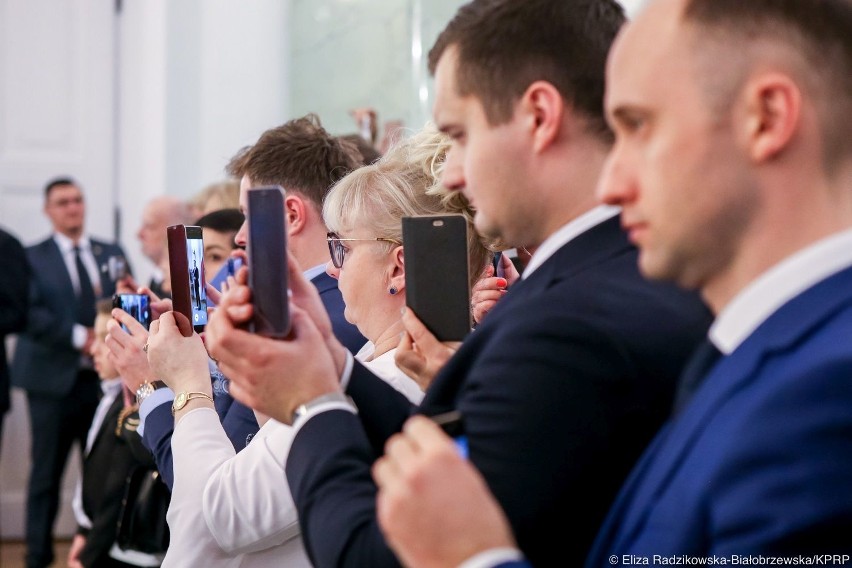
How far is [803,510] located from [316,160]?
1929 millimetres

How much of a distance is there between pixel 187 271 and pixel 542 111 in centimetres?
102

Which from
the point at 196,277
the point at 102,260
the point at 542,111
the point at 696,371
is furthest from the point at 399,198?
the point at 102,260

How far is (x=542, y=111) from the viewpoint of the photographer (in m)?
1.29

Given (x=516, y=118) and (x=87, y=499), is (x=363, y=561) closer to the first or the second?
(x=516, y=118)

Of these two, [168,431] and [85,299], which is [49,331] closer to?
[85,299]

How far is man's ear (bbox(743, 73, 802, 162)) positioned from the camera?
0.98 metres

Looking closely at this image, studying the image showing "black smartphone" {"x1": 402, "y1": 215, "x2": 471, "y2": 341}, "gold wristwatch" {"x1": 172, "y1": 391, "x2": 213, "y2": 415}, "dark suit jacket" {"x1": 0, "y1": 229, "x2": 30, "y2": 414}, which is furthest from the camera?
"dark suit jacket" {"x1": 0, "y1": 229, "x2": 30, "y2": 414}

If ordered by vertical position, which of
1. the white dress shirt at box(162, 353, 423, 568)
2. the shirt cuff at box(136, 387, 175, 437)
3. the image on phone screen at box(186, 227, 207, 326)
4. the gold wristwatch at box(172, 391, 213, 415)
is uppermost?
the image on phone screen at box(186, 227, 207, 326)

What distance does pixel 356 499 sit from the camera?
1232 millimetres

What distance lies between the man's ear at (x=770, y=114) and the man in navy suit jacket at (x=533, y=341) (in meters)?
0.27

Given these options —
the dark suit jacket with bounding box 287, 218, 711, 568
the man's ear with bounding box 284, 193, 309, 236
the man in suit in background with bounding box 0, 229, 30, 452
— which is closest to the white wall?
the man in suit in background with bounding box 0, 229, 30, 452

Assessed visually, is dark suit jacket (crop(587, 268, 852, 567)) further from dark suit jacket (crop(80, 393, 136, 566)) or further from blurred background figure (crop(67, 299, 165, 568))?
dark suit jacket (crop(80, 393, 136, 566))

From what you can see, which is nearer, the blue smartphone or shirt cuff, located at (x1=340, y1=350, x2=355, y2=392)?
shirt cuff, located at (x1=340, y1=350, x2=355, y2=392)

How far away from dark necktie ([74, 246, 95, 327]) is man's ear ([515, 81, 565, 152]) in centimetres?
524
